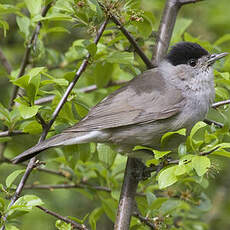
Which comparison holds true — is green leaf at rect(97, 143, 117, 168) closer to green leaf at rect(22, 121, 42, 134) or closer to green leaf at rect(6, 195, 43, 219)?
green leaf at rect(22, 121, 42, 134)

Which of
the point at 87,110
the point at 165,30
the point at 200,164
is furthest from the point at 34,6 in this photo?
the point at 200,164

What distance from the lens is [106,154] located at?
3.58 meters

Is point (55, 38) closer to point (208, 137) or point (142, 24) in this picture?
point (142, 24)

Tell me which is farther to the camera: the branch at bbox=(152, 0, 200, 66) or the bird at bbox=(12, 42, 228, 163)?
the branch at bbox=(152, 0, 200, 66)

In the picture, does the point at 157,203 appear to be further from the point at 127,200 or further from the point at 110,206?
the point at 110,206

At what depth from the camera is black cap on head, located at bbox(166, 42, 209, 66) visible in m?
3.71

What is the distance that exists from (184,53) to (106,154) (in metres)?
1.06

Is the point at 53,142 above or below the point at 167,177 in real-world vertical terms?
above

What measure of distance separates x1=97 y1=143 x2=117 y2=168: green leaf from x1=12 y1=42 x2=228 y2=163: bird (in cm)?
6

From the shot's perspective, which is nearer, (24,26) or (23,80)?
(23,80)

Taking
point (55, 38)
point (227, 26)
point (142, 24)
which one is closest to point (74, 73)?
point (142, 24)

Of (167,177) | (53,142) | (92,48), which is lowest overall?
(167,177)

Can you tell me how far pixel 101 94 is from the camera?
4301mm

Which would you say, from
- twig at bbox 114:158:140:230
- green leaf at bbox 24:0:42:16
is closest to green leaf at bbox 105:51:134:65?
green leaf at bbox 24:0:42:16
